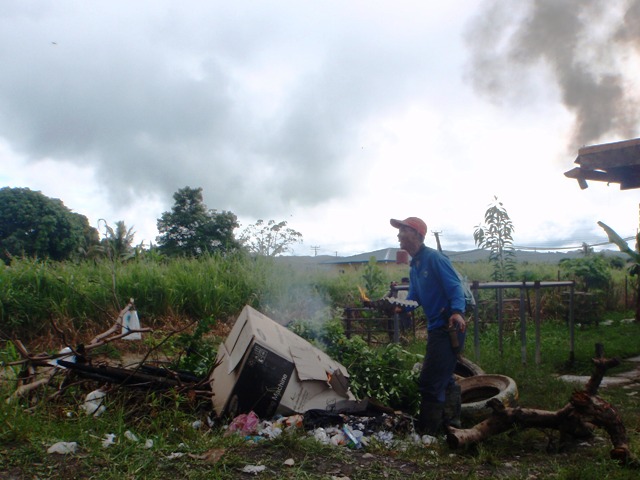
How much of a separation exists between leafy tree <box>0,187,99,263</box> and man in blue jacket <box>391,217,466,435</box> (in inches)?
1072

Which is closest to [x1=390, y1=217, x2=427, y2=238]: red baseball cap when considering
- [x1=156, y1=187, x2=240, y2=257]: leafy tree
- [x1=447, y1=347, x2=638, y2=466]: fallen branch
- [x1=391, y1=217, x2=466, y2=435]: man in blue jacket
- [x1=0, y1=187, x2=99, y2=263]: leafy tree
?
[x1=391, y1=217, x2=466, y2=435]: man in blue jacket

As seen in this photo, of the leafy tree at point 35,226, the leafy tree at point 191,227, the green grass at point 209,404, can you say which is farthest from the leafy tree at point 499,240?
the leafy tree at point 35,226

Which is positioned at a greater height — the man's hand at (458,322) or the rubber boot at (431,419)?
the man's hand at (458,322)

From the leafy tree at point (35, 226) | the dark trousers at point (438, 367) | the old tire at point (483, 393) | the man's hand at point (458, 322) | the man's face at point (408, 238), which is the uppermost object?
the leafy tree at point (35, 226)

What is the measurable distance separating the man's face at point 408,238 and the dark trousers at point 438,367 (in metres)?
0.74

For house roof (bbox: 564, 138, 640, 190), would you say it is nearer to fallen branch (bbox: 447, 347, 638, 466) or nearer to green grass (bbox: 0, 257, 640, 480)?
green grass (bbox: 0, 257, 640, 480)

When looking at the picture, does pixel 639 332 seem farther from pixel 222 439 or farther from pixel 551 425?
pixel 222 439

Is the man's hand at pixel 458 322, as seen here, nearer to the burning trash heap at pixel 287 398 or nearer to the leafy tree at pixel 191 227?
the burning trash heap at pixel 287 398

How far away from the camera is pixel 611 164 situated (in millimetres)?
6656

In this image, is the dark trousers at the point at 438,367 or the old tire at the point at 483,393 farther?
the old tire at the point at 483,393

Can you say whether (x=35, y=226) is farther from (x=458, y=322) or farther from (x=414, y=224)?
(x=458, y=322)

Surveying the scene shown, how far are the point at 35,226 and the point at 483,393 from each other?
2861 centimetres

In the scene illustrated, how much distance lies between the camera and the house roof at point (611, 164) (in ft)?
21.3

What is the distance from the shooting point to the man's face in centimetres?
464
